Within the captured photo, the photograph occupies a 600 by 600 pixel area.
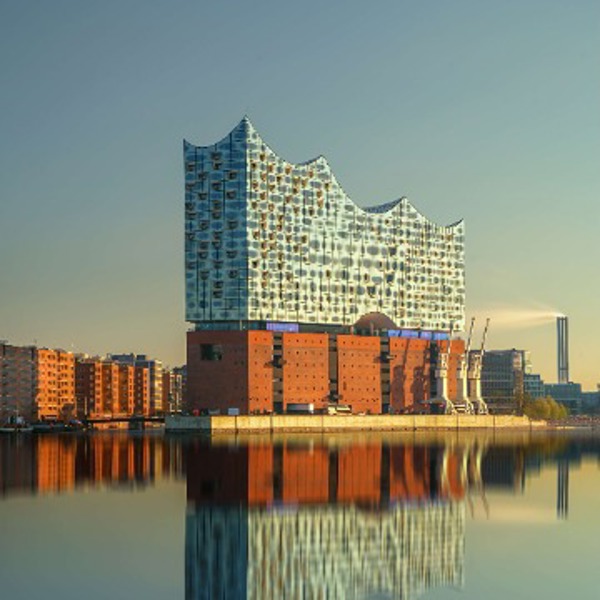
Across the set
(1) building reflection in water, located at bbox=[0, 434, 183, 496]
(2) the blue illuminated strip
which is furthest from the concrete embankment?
(1) building reflection in water, located at bbox=[0, 434, 183, 496]

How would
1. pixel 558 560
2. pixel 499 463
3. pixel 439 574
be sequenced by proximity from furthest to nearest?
pixel 499 463 < pixel 558 560 < pixel 439 574

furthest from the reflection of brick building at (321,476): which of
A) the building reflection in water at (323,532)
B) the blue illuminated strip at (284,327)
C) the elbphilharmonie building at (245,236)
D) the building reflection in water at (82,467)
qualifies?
the blue illuminated strip at (284,327)

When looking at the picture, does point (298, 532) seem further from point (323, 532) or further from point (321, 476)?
point (321, 476)

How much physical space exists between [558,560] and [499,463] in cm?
5687

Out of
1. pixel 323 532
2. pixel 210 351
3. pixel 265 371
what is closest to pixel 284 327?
pixel 265 371

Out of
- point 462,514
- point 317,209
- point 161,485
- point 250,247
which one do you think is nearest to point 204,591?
point 462,514

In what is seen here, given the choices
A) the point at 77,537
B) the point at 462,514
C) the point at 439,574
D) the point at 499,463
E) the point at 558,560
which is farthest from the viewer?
the point at 499,463

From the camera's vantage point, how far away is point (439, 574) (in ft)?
131

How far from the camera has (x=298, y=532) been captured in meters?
48.8

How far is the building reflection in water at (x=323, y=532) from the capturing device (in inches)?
1510

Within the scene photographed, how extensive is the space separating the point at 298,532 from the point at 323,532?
107cm

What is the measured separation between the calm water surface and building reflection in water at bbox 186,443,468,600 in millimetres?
94

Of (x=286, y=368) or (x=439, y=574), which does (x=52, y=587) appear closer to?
(x=439, y=574)

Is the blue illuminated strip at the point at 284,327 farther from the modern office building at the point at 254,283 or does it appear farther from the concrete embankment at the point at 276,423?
the concrete embankment at the point at 276,423
